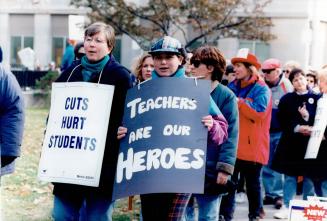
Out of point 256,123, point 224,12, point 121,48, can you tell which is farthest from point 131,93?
point 121,48

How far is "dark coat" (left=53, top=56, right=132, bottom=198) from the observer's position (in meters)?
4.74

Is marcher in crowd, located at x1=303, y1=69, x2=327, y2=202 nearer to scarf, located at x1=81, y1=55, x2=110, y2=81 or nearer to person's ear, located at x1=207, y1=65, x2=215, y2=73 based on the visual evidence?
person's ear, located at x1=207, y1=65, x2=215, y2=73

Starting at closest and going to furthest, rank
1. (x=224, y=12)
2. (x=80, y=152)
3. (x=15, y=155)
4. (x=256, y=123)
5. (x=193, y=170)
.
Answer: (x=193, y=170) < (x=80, y=152) < (x=15, y=155) < (x=256, y=123) < (x=224, y=12)

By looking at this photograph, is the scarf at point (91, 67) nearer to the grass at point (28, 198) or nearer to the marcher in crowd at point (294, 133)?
the grass at point (28, 198)

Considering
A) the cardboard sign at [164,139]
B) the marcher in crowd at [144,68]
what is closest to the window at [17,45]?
the marcher in crowd at [144,68]

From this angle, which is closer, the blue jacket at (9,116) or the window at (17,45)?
the blue jacket at (9,116)

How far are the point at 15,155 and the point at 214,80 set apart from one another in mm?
1694

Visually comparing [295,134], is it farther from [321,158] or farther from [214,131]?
[214,131]

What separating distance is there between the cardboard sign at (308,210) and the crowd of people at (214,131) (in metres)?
0.53

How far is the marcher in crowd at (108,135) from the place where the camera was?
4746 mm

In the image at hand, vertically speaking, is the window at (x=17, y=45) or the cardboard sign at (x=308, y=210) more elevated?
the window at (x=17, y=45)

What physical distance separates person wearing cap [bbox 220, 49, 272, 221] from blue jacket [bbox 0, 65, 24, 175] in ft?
8.74

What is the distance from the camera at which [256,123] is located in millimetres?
7457

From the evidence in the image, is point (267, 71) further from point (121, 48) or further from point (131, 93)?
point (121, 48)
